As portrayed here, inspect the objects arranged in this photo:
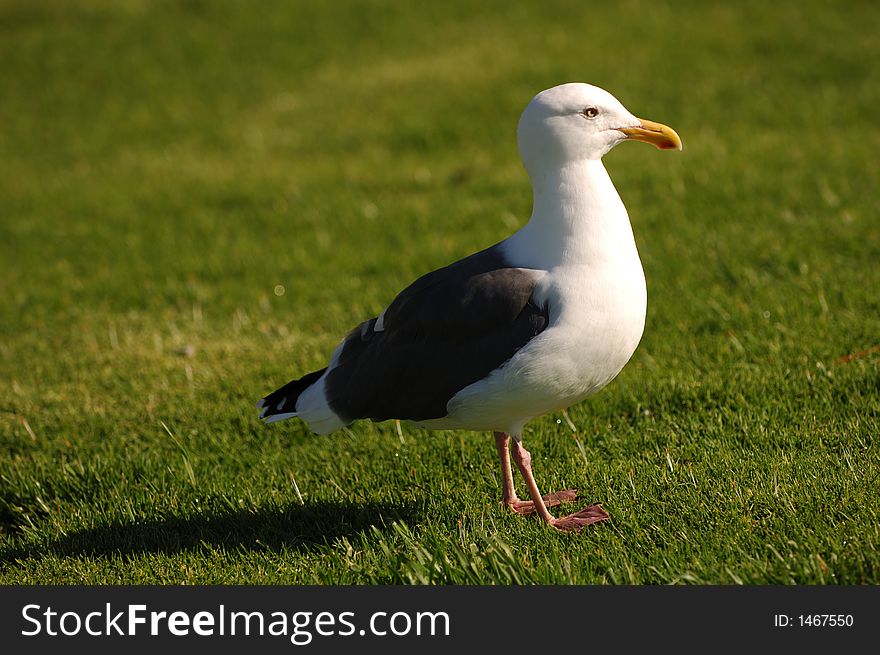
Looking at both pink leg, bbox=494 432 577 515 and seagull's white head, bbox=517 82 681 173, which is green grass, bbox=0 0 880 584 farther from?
seagull's white head, bbox=517 82 681 173

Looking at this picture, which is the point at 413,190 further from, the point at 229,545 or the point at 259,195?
the point at 229,545

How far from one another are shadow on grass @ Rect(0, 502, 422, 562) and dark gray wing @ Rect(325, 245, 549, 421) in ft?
1.84

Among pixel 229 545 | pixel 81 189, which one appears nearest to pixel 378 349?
pixel 229 545

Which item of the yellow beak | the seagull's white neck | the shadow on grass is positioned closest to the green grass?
the shadow on grass

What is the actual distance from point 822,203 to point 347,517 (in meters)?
5.57

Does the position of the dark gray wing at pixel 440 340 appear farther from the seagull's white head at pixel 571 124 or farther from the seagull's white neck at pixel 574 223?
the seagull's white head at pixel 571 124

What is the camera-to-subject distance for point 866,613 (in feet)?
12.2

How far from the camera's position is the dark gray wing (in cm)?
444

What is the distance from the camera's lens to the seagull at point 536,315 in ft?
14.3


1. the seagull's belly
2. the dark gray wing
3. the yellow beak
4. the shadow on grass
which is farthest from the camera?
the shadow on grass

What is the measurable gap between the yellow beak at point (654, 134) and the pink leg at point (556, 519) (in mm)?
1485

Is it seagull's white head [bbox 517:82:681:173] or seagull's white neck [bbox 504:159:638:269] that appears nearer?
seagull's white neck [bbox 504:159:638:269]

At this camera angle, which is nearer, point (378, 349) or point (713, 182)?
point (378, 349)

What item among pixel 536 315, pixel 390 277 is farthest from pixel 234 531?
pixel 390 277
